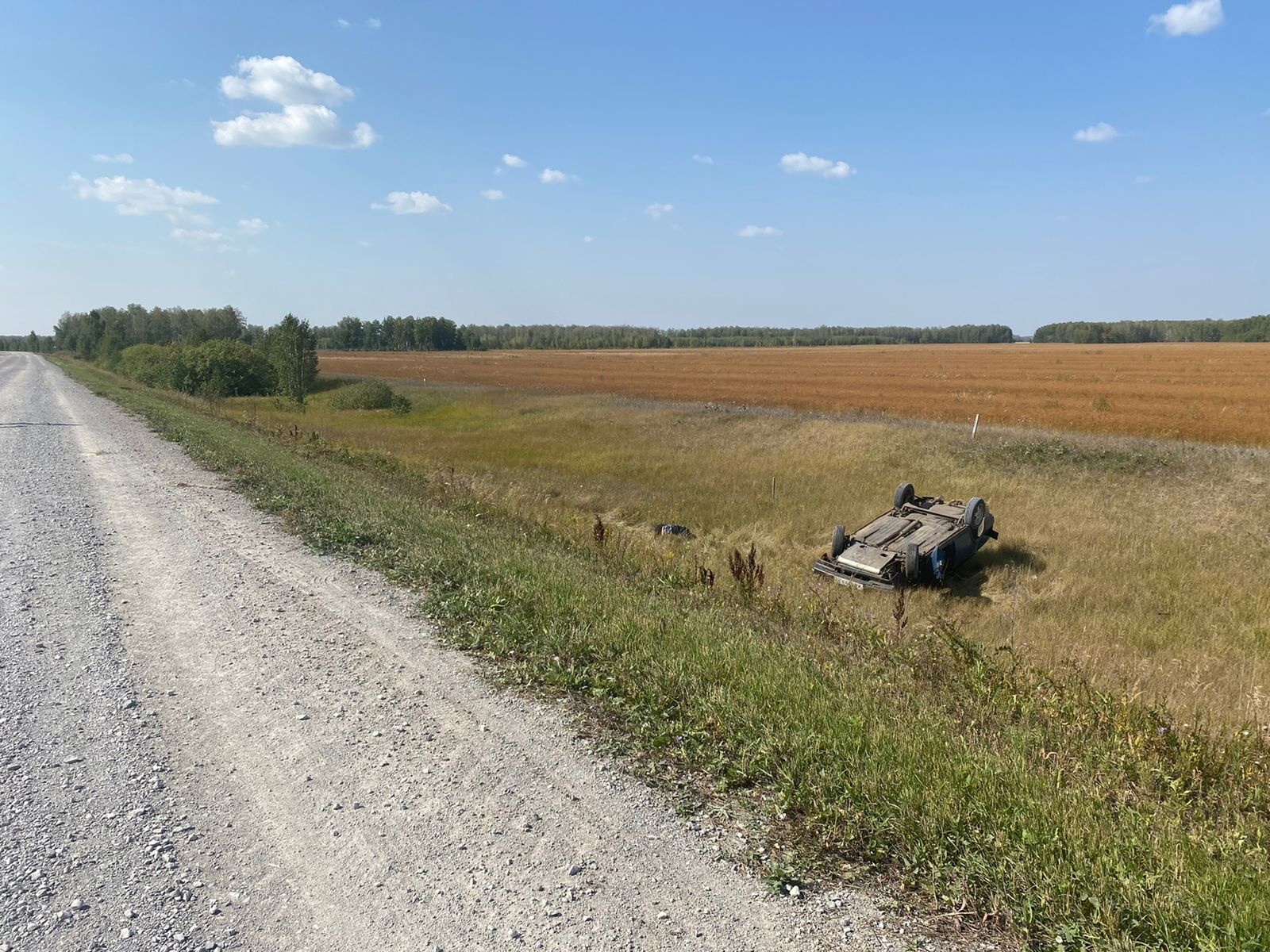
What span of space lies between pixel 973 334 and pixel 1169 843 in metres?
210

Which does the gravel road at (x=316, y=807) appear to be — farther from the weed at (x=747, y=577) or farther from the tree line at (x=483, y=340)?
the tree line at (x=483, y=340)

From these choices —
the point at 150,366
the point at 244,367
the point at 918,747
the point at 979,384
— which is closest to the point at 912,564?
the point at 918,747

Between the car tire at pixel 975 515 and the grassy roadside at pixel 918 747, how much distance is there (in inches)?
267

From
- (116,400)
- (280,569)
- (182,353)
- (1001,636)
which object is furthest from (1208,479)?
(182,353)

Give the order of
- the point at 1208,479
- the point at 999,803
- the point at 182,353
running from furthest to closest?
the point at 182,353 → the point at 1208,479 → the point at 999,803

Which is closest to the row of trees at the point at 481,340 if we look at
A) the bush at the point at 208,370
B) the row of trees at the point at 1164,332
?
the row of trees at the point at 1164,332

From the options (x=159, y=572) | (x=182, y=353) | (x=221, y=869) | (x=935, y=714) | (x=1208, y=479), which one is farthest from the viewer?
(x=182, y=353)

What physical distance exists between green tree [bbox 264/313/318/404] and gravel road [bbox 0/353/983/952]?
1975 inches

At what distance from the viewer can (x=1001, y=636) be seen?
10.5 metres

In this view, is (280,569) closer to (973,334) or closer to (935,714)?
(935,714)

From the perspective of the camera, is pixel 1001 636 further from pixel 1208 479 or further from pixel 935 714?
pixel 1208 479

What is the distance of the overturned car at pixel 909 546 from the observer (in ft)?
39.9

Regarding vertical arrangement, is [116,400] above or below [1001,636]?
above

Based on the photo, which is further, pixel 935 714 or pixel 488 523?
pixel 488 523
